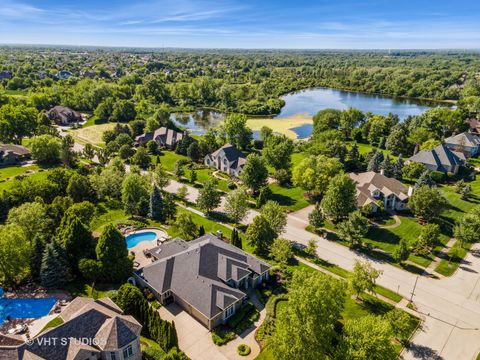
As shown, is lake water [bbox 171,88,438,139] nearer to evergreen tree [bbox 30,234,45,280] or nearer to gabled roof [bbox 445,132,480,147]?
gabled roof [bbox 445,132,480,147]

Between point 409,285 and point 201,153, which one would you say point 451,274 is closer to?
point 409,285

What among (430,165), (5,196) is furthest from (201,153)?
(430,165)

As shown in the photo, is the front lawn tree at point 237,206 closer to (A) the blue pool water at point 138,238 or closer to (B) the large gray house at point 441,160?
(A) the blue pool water at point 138,238

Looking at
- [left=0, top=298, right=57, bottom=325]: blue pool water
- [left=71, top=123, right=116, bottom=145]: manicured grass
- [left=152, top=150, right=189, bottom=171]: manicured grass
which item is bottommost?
[left=0, top=298, right=57, bottom=325]: blue pool water

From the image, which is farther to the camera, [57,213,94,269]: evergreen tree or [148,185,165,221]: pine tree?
[148,185,165,221]: pine tree

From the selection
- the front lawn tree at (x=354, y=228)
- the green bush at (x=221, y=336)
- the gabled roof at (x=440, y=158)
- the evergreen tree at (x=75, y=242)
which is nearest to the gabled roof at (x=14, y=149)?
the evergreen tree at (x=75, y=242)

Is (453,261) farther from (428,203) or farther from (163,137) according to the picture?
(163,137)

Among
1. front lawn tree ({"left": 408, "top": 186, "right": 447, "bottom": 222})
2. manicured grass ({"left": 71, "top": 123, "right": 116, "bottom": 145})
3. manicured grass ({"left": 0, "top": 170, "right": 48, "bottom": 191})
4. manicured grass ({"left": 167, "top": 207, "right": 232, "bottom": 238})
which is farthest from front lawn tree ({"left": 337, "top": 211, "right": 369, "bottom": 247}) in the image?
manicured grass ({"left": 71, "top": 123, "right": 116, "bottom": 145})

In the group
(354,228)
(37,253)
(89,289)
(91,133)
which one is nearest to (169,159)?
(91,133)
